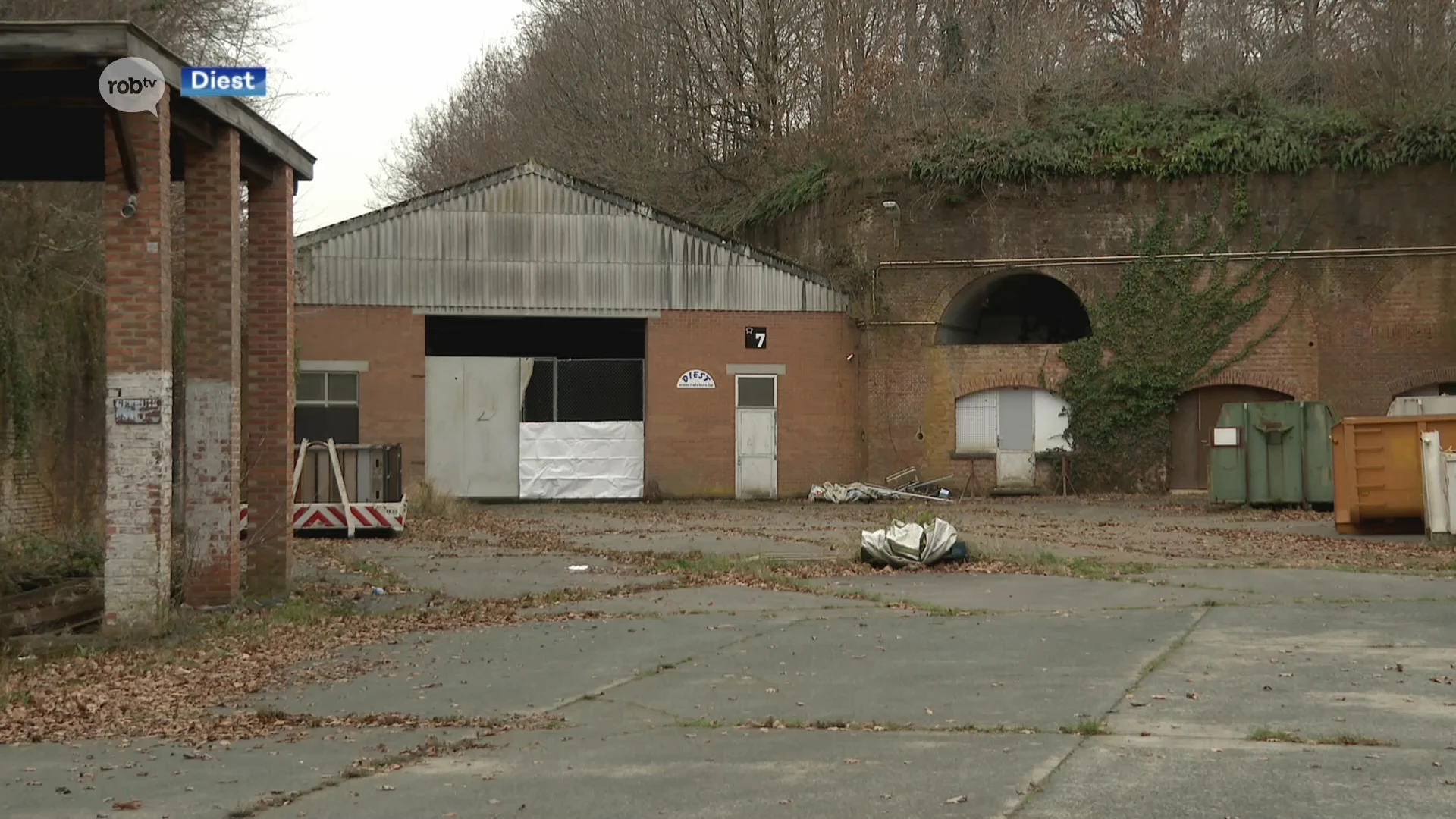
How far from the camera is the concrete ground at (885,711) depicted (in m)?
6.59

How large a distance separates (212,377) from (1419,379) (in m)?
23.5

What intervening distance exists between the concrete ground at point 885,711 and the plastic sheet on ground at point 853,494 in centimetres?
1490

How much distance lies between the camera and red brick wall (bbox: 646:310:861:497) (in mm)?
31453

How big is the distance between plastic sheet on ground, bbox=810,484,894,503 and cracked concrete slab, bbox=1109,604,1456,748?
18.1 metres

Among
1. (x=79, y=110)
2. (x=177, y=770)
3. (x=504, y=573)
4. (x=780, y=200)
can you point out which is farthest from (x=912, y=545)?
(x=780, y=200)

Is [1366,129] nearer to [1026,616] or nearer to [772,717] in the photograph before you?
[1026,616]

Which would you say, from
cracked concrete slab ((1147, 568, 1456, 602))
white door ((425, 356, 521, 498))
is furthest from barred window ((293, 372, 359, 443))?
cracked concrete slab ((1147, 568, 1456, 602))

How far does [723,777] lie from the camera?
7008mm

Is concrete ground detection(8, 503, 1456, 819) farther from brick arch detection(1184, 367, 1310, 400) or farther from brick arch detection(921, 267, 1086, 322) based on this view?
brick arch detection(921, 267, 1086, 322)

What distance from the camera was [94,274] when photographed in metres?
23.0

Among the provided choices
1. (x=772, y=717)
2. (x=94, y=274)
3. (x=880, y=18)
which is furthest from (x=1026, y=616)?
(x=880, y=18)

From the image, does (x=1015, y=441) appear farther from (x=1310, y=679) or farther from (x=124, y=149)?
(x=124, y=149)

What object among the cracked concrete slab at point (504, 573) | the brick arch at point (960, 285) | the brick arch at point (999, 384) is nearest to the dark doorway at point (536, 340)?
the brick arch at point (960, 285)

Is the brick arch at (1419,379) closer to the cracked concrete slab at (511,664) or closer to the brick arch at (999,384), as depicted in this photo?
the brick arch at (999,384)
